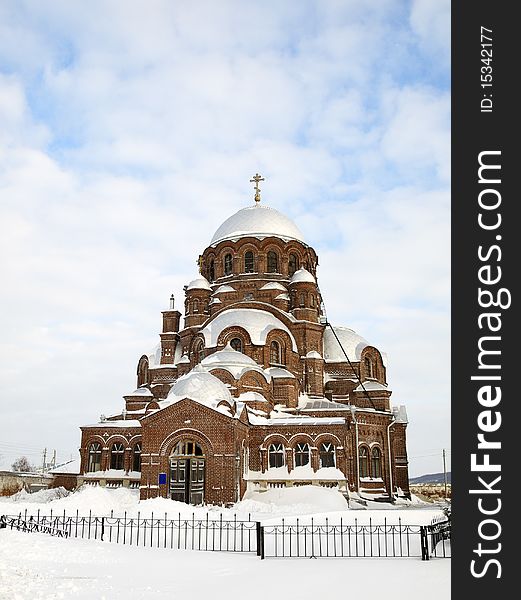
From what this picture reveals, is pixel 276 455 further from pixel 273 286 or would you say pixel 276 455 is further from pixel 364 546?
pixel 364 546

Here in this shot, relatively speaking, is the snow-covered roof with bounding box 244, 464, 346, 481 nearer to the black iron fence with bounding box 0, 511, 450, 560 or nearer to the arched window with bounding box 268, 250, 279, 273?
the black iron fence with bounding box 0, 511, 450, 560

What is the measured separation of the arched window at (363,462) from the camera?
32.5 m

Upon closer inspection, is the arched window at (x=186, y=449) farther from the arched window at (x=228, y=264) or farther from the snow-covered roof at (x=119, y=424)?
the arched window at (x=228, y=264)

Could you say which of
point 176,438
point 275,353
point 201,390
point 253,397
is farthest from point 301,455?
point 275,353

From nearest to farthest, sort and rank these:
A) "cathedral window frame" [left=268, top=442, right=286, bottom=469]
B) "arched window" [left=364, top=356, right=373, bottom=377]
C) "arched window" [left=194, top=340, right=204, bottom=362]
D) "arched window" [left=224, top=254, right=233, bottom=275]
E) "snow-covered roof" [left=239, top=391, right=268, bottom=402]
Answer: "cathedral window frame" [left=268, top=442, right=286, bottom=469]
"snow-covered roof" [left=239, top=391, right=268, bottom=402]
"arched window" [left=194, top=340, right=204, bottom=362]
"arched window" [left=364, top=356, right=373, bottom=377]
"arched window" [left=224, top=254, right=233, bottom=275]

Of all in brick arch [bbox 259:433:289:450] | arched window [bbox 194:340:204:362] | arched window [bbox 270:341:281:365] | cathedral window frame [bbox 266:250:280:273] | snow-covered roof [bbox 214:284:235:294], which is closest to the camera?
brick arch [bbox 259:433:289:450]

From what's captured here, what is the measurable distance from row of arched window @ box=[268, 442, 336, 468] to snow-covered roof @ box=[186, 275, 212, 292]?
12733mm

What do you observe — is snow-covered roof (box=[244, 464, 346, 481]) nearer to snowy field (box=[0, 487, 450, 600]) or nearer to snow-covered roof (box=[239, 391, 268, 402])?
snow-covered roof (box=[239, 391, 268, 402])

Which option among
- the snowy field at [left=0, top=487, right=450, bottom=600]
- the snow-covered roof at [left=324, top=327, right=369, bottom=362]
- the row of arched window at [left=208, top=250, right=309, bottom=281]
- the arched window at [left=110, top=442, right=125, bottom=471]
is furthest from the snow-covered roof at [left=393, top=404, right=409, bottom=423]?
the snowy field at [left=0, top=487, right=450, bottom=600]

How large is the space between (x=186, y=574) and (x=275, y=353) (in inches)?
959

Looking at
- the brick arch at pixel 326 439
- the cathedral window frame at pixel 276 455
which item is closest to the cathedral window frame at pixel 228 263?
the cathedral window frame at pixel 276 455

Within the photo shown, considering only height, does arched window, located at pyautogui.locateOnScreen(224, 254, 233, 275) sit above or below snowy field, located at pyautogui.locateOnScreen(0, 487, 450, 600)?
above

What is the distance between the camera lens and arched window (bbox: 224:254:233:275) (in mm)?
40188

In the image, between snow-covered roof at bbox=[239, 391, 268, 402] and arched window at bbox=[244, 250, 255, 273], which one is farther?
arched window at bbox=[244, 250, 255, 273]
